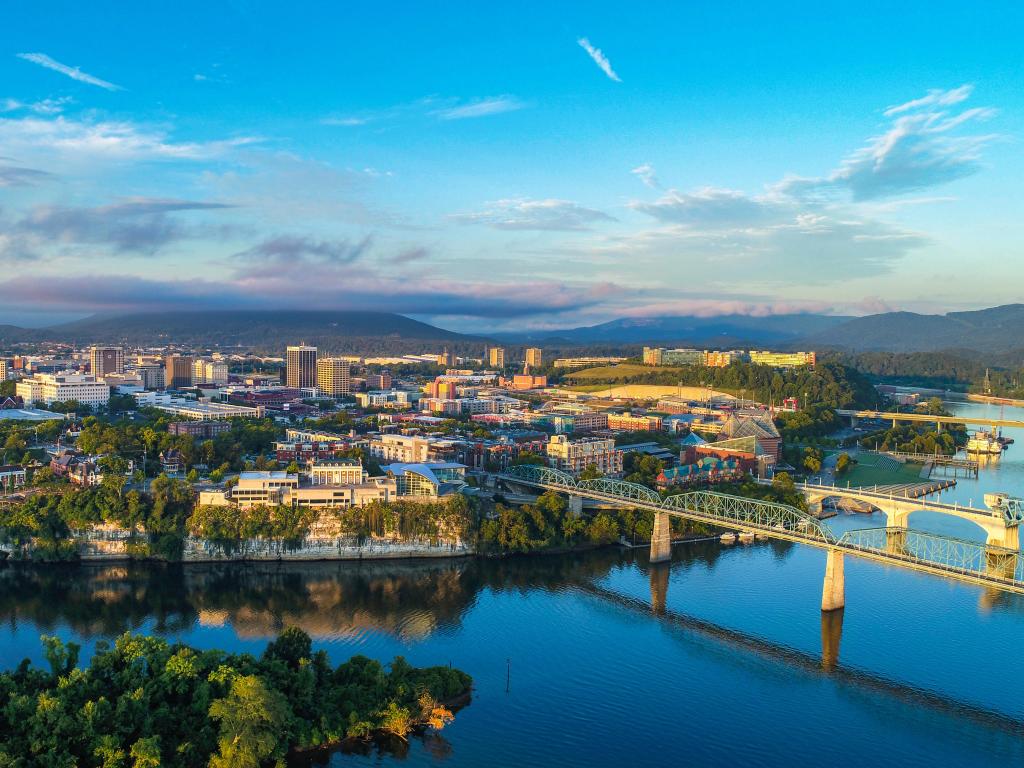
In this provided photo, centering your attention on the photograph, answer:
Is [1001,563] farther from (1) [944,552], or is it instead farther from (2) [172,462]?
(2) [172,462]

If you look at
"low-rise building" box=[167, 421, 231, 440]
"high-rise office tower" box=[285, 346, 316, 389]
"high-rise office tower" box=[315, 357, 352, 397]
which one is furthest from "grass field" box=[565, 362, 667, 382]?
"low-rise building" box=[167, 421, 231, 440]

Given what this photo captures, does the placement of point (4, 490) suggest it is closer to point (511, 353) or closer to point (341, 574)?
point (341, 574)

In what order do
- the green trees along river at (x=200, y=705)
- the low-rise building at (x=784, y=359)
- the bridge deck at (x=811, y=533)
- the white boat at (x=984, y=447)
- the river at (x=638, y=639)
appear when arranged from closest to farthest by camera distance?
the green trees along river at (x=200, y=705), the river at (x=638, y=639), the bridge deck at (x=811, y=533), the white boat at (x=984, y=447), the low-rise building at (x=784, y=359)

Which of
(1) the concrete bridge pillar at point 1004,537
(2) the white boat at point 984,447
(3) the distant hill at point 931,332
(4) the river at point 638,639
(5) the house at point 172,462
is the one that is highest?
(3) the distant hill at point 931,332

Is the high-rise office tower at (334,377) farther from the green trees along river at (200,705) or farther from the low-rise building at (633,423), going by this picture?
the green trees along river at (200,705)

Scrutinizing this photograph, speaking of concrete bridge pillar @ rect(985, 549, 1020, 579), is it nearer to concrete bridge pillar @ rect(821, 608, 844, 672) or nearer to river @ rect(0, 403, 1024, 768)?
river @ rect(0, 403, 1024, 768)

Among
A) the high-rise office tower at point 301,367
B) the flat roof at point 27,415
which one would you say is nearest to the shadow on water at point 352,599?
the flat roof at point 27,415
